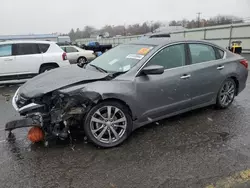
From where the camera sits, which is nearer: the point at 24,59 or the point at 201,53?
the point at 201,53

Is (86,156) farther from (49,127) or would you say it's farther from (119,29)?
(119,29)

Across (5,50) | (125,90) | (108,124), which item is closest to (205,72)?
(125,90)

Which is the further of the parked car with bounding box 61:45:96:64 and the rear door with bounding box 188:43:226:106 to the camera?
the parked car with bounding box 61:45:96:64

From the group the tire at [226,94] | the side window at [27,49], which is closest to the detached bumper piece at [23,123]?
the tire at [226,94]

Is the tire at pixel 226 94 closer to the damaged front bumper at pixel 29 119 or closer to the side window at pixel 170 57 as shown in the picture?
the side window at pixel 170 57

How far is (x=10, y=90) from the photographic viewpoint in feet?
24.8

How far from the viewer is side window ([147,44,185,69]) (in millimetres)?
3680

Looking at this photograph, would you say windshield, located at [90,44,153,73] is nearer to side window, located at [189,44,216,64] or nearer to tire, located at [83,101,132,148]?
tire, located at [83,101,132,148]

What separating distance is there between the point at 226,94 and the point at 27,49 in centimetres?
695

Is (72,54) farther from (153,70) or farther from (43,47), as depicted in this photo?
(153,70)

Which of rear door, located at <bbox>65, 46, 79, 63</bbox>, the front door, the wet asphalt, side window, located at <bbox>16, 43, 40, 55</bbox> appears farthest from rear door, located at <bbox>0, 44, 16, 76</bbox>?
rear door, located at <bbox>65, 46, 79, 63</bbox>

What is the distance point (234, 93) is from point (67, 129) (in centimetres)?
359

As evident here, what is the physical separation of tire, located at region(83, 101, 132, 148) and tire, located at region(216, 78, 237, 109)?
222 cm

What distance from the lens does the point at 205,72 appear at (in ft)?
13.5
